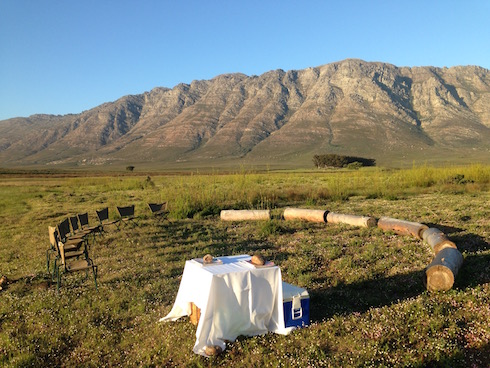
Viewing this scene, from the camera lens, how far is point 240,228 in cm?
1656

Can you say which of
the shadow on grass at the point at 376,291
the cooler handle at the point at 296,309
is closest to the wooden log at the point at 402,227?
the shadow on grass at the point at 376,291

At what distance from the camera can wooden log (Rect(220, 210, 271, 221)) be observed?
18.0 m

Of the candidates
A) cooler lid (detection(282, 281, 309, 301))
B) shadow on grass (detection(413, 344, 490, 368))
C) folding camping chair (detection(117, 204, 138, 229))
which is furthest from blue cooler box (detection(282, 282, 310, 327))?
folding camping chair (detection(117, 204, 138, 229))

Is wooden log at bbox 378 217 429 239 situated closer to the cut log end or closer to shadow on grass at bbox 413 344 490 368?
the cut log end

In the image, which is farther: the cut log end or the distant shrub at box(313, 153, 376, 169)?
the distant shrub at box(313, 153, 376, 169)

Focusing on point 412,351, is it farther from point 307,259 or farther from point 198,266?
point 307,259

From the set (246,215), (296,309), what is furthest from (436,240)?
(246,215)

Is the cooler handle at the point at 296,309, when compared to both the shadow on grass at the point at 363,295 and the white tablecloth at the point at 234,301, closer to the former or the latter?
the white tablecloth at the point at 234,301

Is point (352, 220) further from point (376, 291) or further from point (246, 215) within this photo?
point (376, 291)

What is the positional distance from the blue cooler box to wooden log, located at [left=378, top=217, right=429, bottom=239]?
24.3ft

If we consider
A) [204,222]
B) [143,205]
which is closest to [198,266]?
[204,222]

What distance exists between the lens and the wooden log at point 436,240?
10141 mm

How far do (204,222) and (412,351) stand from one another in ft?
44.0

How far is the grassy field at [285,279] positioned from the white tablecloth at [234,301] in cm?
24
